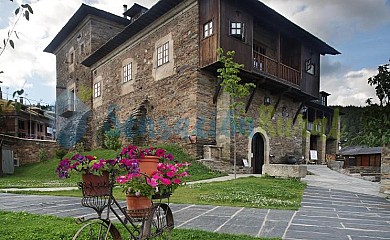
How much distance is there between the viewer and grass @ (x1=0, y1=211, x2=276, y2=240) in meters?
3.27

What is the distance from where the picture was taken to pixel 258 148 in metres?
14.5

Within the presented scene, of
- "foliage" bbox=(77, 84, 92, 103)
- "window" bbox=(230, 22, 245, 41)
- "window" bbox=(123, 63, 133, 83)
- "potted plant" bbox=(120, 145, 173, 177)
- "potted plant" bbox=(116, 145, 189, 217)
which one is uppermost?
"window" bbox=(230, 22, 245, 41)

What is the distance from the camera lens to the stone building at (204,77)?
12.5 meters

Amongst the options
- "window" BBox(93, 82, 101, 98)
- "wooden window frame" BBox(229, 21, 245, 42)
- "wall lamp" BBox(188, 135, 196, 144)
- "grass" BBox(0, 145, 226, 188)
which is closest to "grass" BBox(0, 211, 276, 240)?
"grass" BBox(0, 145, 226, 188)

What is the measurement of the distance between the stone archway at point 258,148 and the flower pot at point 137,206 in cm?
1165

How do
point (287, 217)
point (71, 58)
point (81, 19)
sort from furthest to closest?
point (71, 58) → point (81, 19) → point (287, 217)

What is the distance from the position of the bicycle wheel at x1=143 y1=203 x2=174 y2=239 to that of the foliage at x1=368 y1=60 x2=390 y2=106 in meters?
6.10

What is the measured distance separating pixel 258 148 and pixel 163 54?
21.2 ft

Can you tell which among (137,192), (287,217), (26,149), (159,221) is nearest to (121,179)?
(137,192)

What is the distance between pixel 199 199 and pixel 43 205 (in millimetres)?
2945

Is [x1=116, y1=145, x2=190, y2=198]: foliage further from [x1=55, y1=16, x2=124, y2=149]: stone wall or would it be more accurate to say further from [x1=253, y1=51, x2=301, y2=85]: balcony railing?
[x1=55, y1=16, x2=124, y2=149]: stone wall

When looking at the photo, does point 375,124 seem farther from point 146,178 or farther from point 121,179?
point 121,179

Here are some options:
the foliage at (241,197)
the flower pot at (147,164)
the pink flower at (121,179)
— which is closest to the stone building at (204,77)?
the foliage at (241,197)

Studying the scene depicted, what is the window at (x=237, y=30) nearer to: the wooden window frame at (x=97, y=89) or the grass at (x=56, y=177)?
the grass at (x=56, y=177)
